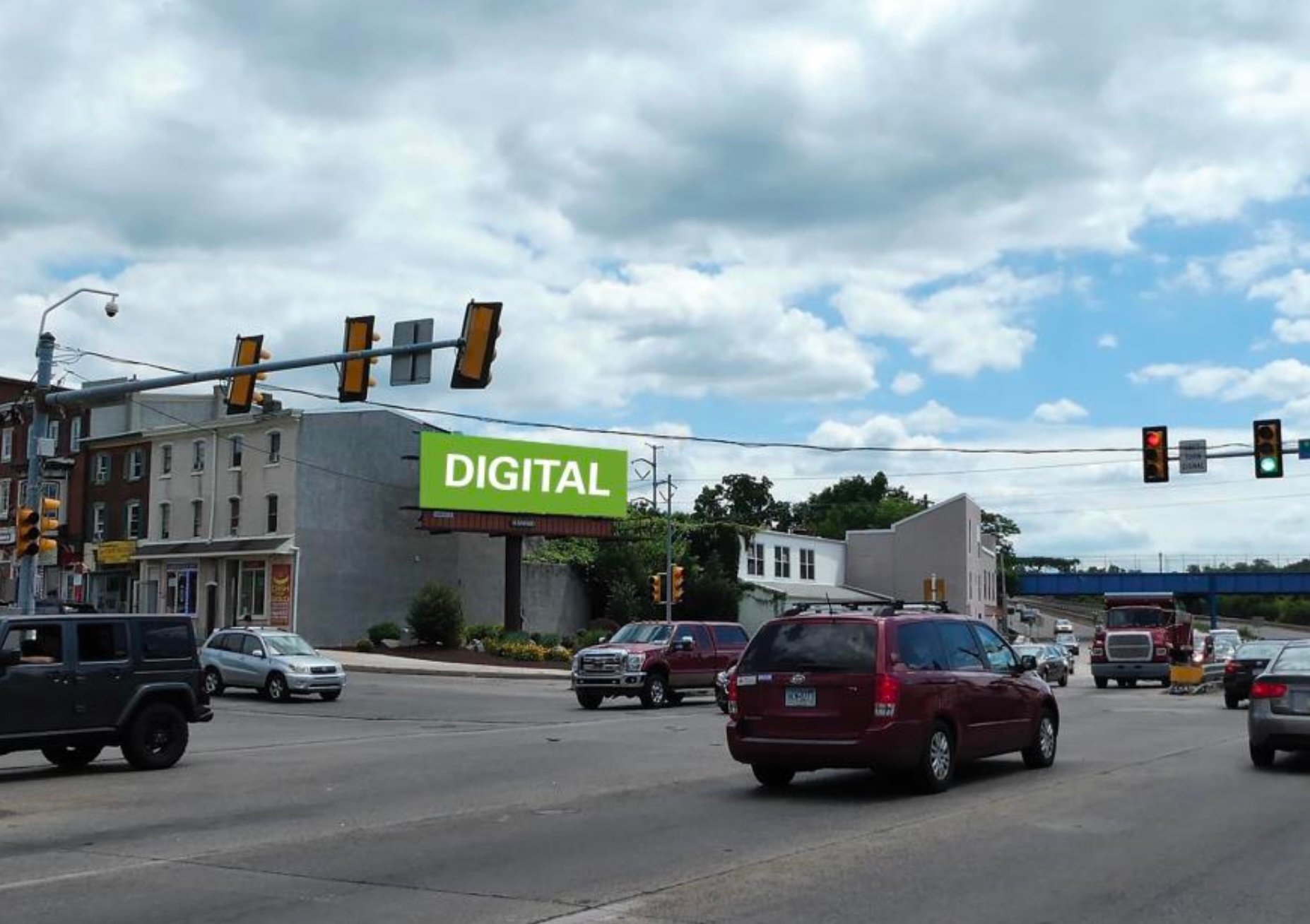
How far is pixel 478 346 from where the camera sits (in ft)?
67.3

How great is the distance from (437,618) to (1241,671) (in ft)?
104

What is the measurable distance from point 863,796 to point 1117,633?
92.2 feet

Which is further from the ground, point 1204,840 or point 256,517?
point 256,517

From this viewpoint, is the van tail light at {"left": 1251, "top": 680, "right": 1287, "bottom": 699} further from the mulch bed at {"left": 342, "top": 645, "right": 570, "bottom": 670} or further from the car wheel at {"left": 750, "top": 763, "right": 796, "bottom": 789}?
the mulch bed at {"left": 342, "top": 645, "right": 570, "bottom": 670}

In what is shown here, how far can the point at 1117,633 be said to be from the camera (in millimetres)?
38688

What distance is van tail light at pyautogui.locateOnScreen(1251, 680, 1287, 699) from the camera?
14660mm

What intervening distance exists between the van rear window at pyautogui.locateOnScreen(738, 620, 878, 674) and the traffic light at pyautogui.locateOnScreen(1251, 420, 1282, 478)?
1919 cm

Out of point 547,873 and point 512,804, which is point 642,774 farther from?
point 547,873

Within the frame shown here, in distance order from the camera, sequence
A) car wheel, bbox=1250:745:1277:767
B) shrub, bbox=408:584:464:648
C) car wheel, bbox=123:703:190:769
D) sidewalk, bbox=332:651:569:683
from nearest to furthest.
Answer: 1. car wheel, bbox=1250:745:1277:767
2. car wheel, bbox=123:703:190:769
3. sidewalk, bbox=332:651:569:683
4. shrub, bbox=408:584:464:648

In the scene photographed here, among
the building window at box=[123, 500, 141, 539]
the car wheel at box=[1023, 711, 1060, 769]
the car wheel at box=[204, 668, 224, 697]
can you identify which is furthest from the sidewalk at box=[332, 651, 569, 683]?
the car wheel at box=[1023, 711, 1060, 769]

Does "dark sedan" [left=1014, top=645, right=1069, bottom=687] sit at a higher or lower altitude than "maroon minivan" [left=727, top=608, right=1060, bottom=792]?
lower

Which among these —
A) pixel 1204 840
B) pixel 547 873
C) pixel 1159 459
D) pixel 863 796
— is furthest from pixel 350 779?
pixel 1159 459

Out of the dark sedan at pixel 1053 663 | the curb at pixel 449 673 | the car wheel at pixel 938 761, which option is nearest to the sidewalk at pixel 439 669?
the curb at pixel 449 673

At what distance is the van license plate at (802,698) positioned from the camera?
1284 centimetres
